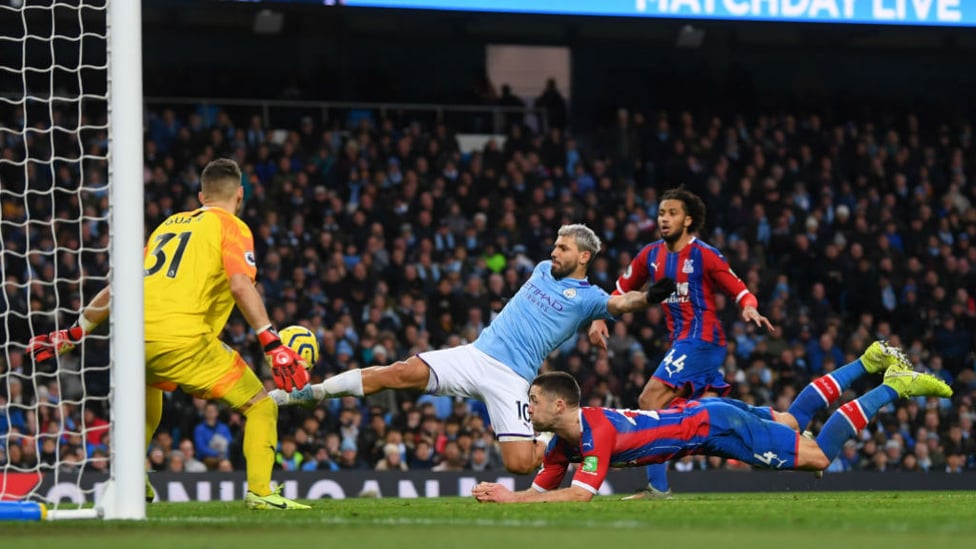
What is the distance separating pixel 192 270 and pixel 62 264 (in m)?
9.72

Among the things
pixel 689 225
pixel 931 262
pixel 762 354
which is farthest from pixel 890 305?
pixel 689 225

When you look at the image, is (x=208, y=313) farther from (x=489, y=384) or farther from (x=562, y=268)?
(x=562, y=268)

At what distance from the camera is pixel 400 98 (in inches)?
1001

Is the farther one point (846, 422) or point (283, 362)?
point (846, 422)

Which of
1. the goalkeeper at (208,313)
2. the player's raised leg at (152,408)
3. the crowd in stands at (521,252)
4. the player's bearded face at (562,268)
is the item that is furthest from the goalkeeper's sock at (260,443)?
the crowd in stands at (521,252)

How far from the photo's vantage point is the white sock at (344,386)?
10005mm

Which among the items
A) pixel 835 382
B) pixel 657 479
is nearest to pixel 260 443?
pixel 657 479

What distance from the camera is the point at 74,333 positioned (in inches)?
342

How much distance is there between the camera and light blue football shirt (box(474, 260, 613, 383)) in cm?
1027

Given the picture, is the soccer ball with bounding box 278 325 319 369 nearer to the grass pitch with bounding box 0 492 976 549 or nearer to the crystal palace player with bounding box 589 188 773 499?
the grass pitch with bounding box 0 492 976 549

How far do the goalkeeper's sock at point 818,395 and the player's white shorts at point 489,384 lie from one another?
1.84 metres

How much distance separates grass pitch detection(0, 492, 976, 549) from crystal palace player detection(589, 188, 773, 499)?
7.28 feet

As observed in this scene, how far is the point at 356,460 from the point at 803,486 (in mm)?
5375

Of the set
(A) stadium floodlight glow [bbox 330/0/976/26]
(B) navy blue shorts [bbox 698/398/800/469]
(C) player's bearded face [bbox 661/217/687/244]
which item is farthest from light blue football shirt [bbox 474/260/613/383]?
(A) stadium floodlight glow [bbox 330/0/976/26]
